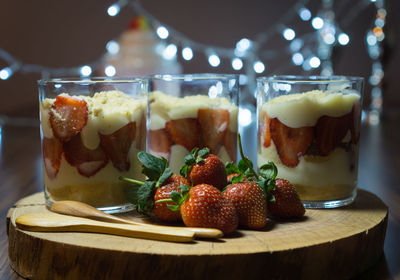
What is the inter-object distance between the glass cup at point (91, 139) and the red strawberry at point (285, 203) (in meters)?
0.30

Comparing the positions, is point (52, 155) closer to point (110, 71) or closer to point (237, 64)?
point (110, 71)

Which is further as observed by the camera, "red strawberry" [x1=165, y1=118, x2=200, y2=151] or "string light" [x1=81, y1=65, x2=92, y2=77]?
"string light" [x1=81, y1=65, x2=92, y2=77]

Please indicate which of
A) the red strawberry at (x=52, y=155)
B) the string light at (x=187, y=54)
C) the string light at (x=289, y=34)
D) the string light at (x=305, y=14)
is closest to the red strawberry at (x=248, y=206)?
the red strawberry at (x=52, y=155)

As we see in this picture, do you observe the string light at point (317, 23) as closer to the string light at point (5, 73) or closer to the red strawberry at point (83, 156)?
the string light at point (5, 73)

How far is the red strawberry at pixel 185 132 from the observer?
3.93 ft

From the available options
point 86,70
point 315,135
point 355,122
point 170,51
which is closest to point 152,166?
point 315,135

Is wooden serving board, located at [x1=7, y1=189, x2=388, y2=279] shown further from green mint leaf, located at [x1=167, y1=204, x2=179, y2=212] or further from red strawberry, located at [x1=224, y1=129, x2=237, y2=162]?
red strawberry, located at [x1=224, y1=129, x2=237, y2=162]

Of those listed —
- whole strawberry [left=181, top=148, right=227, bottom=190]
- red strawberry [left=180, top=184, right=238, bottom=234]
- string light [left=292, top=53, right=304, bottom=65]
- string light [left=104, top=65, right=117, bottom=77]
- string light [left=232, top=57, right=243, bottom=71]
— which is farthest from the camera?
string light [left=292, top=53, right=304, bottom=65]

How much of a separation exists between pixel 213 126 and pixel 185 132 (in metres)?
0.07

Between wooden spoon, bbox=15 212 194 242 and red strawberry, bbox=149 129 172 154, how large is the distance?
0.33 m

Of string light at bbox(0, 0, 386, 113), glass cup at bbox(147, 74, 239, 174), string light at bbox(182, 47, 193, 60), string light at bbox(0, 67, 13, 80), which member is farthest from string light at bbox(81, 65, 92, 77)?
glass cup at bbox(147, 74, 239, 174)

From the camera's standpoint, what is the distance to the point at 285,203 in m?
1.00

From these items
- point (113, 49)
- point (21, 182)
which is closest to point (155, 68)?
point (113, 49)

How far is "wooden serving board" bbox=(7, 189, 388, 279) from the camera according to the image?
765 mm
